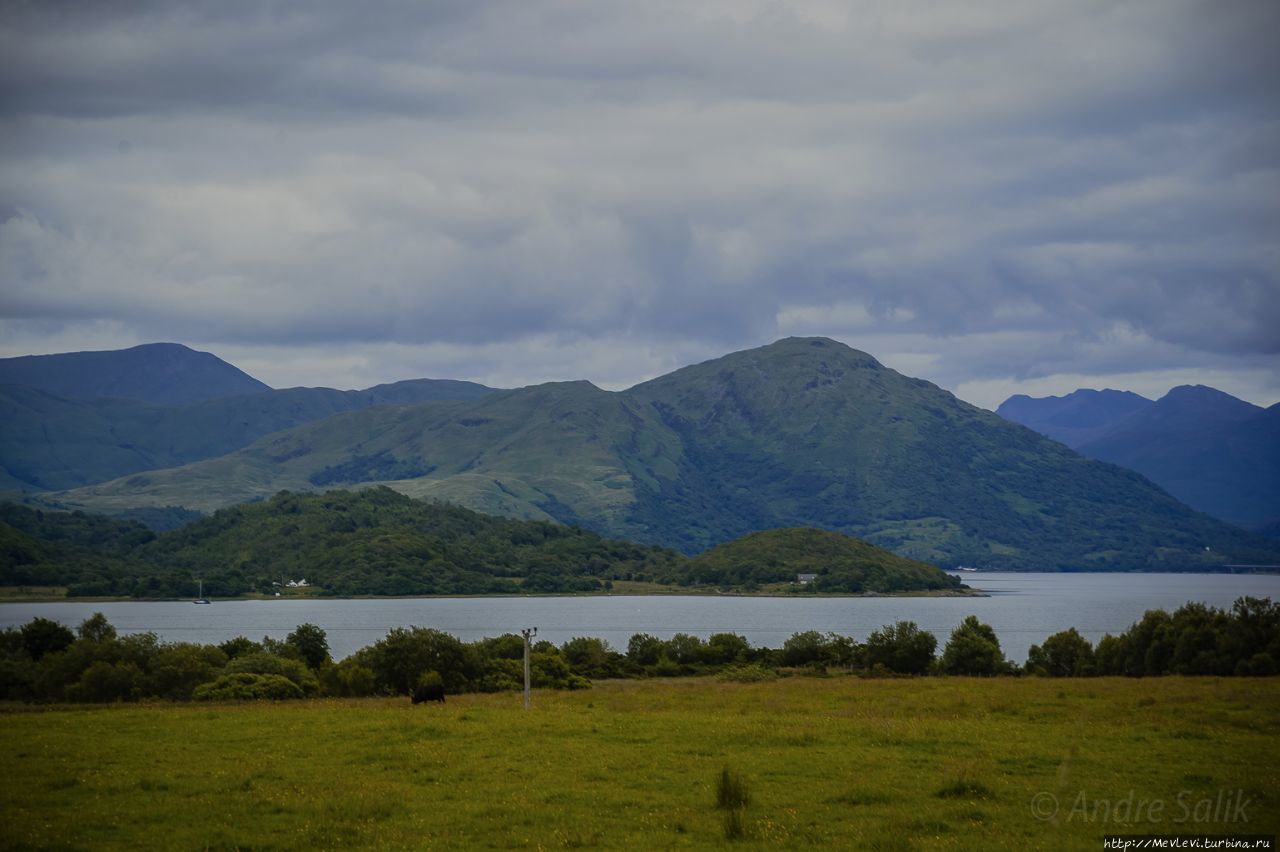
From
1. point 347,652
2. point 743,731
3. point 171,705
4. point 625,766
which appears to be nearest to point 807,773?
point 625,766

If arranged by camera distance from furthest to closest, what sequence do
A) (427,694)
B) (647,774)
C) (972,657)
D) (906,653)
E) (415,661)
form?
1. (906,653)
2. (972,657)
3. (415,661)
4. (427,694)
5. (647,774)

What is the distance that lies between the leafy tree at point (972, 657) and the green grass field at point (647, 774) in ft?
118

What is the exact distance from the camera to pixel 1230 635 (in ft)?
234

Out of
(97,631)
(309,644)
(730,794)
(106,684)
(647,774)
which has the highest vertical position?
(730,794)

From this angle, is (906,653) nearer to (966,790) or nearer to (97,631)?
(97,631)

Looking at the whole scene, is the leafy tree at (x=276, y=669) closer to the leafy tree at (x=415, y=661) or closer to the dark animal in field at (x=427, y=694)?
the leafy tree at (x=415, y=661)

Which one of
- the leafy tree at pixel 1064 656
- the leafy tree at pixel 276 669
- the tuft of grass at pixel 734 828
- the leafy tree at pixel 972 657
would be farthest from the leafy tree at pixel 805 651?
the tuft of grass at pixel 734 828

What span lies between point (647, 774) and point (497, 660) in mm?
46749

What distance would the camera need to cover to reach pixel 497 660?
73.6 meters

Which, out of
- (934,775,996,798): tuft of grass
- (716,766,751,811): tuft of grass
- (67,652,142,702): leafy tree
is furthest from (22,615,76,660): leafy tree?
(934,775,996,798): tuft of grass

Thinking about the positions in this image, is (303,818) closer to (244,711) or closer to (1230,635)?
(244,711)

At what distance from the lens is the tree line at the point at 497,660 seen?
62.1 m

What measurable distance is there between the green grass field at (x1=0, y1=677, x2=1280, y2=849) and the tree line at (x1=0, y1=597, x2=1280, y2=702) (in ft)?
55.2

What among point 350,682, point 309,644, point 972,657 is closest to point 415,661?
point 350,682
